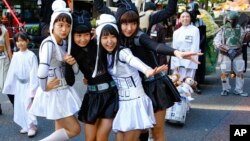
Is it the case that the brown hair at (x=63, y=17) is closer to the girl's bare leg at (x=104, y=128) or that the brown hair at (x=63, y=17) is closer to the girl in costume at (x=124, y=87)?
the girl in costume at (x=124, y=87)

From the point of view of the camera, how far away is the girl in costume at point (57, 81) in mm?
3740

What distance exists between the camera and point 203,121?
6.34 meters

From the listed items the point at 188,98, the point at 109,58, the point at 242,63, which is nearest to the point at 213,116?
the point at 188,98

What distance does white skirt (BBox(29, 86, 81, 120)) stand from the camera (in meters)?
3.89

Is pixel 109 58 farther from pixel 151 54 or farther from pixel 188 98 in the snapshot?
pixel 188 98

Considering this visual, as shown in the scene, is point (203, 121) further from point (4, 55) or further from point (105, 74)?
point (4, 55)

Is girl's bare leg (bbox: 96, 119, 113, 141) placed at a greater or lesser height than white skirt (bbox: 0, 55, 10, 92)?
lesser

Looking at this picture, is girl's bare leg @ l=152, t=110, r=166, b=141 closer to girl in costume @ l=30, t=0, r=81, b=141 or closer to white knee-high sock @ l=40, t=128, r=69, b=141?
girl in costume @ l=30, t=0, r=81, b=141

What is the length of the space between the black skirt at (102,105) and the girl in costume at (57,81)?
24 centimetres

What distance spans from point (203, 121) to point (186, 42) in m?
1.69

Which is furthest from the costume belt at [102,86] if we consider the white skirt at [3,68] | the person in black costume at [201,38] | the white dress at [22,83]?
the person in black costume at [201,38]

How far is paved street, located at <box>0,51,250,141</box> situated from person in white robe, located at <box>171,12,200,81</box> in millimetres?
640

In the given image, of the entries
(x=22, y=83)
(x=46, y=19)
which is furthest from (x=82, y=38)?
(x=46, y=19)

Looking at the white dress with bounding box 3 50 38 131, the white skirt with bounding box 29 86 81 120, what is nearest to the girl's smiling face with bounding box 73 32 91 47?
the white skirt with bounding box 29 86 81 120
